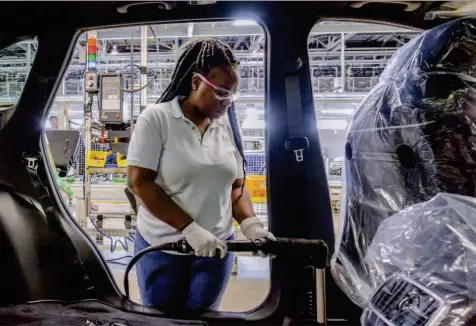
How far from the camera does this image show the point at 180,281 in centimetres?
146

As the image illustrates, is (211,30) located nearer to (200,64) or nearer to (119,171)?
(119,171)

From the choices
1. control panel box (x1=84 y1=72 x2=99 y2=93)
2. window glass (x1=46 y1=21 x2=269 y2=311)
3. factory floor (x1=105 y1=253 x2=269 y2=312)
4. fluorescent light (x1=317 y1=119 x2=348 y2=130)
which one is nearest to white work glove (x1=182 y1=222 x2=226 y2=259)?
window glass (x1=46 y1=21 x2=269 y2=311)

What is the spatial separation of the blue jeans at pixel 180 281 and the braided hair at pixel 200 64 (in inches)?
13.2

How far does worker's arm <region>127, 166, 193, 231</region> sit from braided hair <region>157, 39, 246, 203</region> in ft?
1.03

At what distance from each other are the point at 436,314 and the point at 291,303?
68cm

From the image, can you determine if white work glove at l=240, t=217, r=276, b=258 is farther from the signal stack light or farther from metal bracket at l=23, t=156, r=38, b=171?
the signal stack light

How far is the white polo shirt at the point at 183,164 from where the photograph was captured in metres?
1.39

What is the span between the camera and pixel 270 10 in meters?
1.32

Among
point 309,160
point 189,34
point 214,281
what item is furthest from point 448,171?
point 189,34

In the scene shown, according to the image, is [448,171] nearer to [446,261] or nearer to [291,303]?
[446,261]

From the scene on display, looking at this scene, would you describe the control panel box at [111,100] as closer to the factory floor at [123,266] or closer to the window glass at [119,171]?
the window glass at [119,171]

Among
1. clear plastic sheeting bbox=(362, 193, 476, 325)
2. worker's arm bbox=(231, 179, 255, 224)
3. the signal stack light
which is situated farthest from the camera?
the signal stack light

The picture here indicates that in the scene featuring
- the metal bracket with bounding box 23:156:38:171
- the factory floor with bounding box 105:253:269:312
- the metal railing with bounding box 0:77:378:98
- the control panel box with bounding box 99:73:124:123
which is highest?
the metal railing with bounding box 0:77:378:98

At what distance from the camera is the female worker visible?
138cm
